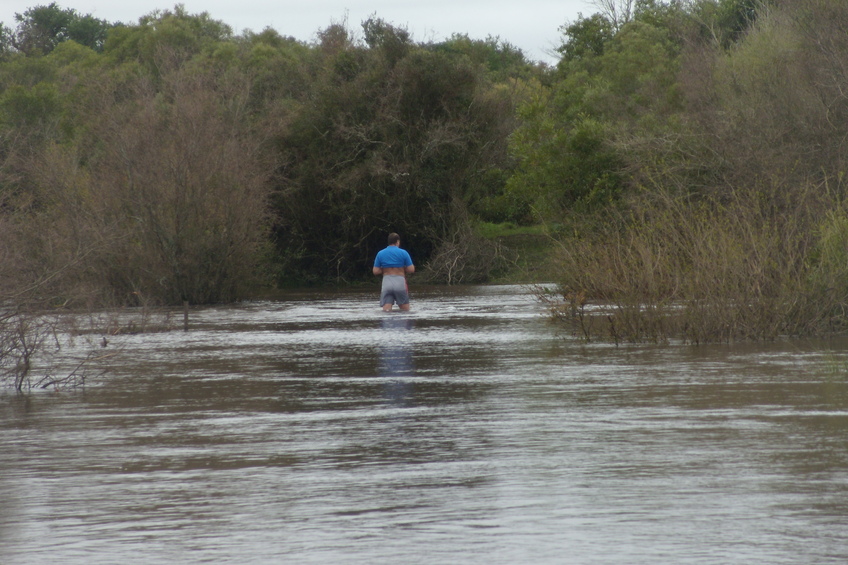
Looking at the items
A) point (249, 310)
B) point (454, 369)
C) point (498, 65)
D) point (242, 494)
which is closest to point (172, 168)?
point (249, 310)

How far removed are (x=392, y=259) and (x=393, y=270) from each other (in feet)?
1.19

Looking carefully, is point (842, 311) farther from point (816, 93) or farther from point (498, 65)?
point (498, 65)

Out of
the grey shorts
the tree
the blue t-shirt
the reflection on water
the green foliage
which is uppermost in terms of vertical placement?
the tree

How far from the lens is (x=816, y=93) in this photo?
27.9 meters

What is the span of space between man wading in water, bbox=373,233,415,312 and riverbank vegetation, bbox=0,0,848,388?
334 centimetres

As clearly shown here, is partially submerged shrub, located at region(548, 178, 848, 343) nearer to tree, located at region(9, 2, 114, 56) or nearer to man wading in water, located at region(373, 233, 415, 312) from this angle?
man wading in water, located at region(373, 233, 415, 312)

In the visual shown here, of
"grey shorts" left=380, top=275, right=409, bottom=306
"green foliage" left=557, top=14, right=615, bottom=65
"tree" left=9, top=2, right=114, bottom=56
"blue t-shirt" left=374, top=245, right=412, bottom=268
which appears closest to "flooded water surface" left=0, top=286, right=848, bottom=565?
"blue t-shirt" left=374, top=245, right=412, bottom=268

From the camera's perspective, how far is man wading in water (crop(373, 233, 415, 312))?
24.1 metres

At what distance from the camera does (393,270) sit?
24422 mm

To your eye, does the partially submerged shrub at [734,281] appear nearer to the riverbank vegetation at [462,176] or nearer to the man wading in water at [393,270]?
the riverbank vegetation at [462,176]

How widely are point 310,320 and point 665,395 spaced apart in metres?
13.4

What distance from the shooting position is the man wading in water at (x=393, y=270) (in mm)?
24094

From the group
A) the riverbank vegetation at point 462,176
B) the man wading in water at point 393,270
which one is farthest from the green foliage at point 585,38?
the man wading in water at point 393,270

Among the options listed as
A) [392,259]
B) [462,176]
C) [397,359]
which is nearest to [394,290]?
[392,259]
